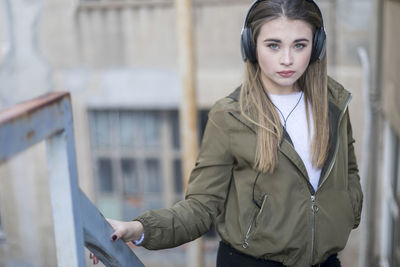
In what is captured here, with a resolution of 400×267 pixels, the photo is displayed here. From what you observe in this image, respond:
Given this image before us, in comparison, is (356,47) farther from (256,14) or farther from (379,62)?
(256,14)

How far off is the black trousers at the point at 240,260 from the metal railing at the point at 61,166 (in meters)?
0.59

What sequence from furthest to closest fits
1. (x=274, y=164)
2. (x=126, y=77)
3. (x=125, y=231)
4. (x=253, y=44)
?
(x=126, y=77) → (x=253, y=44) → (x=274, y=164) → (x=125, y=231)

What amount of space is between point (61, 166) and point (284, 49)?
84 centimetres

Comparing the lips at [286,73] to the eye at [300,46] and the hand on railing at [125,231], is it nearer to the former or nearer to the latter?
the eye at [300,46]

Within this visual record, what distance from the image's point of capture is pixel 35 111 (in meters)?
0.97

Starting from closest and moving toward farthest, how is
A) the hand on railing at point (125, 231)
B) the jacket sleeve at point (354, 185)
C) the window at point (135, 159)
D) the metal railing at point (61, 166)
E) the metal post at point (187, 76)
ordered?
1. the metal railing at point (61, 166)
2. the hand on railing at point (125, 231)
3. the jacket sleeve at point (354, 185)
4. the metal post at point (187, 76)
5. the window at point (135, 159)

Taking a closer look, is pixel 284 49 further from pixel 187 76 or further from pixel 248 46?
pixel 187 76

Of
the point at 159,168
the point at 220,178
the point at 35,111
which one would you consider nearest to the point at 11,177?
the point at 159,168

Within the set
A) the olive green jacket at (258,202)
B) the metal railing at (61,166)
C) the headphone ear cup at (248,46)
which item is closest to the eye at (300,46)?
the headphone ear cup at (248,46)

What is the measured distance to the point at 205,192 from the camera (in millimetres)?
1706

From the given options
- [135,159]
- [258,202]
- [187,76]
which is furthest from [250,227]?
[135,159]

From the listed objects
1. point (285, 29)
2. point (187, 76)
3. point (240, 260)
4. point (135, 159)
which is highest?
point (285, 29)

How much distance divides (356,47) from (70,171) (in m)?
5.39

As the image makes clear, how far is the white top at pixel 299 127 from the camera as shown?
1693 millimetres
